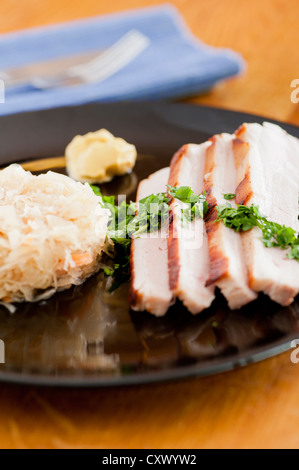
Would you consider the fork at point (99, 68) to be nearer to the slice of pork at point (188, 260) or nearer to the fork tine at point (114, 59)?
the fork tine at point (114, 59)

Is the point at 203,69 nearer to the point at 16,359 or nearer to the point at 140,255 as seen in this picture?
the point at 140,255

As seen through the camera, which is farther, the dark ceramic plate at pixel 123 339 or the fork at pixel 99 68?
the fork at pixel 99 68

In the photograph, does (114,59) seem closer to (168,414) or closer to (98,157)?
(98,157)

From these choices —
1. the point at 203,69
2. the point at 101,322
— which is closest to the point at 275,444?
the point at 101,322

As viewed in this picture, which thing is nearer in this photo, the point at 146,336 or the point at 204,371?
the point at 204,371

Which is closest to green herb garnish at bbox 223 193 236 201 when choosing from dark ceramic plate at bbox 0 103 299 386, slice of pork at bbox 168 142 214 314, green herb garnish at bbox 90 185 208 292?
green herb garnish at bbox 90 185 208 292

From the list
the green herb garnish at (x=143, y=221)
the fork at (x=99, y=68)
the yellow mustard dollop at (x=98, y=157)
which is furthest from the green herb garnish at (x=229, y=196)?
the fork at (x=99, y=68)
